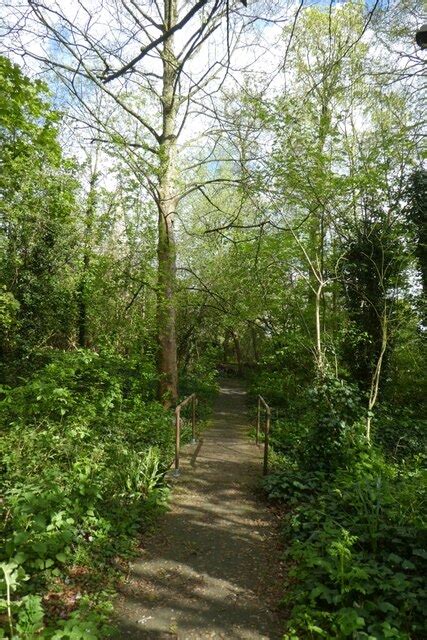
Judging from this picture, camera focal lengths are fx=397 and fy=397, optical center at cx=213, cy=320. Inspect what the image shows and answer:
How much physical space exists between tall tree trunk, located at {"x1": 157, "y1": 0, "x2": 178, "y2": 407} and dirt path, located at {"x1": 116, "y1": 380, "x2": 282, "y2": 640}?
3.80m

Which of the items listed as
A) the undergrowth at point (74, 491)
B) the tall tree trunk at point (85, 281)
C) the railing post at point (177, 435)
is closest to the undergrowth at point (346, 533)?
the railing post at point (177, 435)

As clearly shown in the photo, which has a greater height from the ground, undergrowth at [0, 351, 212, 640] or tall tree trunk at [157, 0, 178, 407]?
tall tree trunk at [157, 0, 178, 407]

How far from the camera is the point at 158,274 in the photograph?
29.7 ft

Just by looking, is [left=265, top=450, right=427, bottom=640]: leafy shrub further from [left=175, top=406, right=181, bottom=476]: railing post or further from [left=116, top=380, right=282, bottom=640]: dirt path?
[left=175, top=406, right=181, bottom=476]: railing post

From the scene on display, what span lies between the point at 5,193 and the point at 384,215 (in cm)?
895

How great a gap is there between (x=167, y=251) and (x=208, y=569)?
6752 mm

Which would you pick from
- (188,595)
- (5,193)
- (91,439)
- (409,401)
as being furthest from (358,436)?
(5,193)

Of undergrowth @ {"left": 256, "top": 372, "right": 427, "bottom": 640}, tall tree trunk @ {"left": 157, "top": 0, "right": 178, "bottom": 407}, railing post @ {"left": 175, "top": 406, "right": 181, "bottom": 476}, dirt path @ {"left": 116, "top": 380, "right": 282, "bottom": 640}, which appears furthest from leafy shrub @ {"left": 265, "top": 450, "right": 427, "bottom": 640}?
tall tree trunk @ {"left": 157, "top": 0, "right": 178, "bottom": 407}

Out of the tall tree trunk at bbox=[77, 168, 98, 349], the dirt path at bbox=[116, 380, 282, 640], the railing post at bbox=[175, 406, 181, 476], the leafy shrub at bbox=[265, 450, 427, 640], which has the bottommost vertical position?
the dirt path at bbox=[116, 380, 282, 640]

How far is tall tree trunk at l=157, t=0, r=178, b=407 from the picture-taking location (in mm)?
8789

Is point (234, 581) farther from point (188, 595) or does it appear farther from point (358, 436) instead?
point (358, 436)

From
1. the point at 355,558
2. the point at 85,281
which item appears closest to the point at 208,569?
the point at 355,558

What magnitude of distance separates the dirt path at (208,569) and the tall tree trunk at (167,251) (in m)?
3.80

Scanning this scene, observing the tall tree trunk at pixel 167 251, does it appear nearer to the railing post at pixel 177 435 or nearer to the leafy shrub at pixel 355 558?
the railing post at pixel 177 435
